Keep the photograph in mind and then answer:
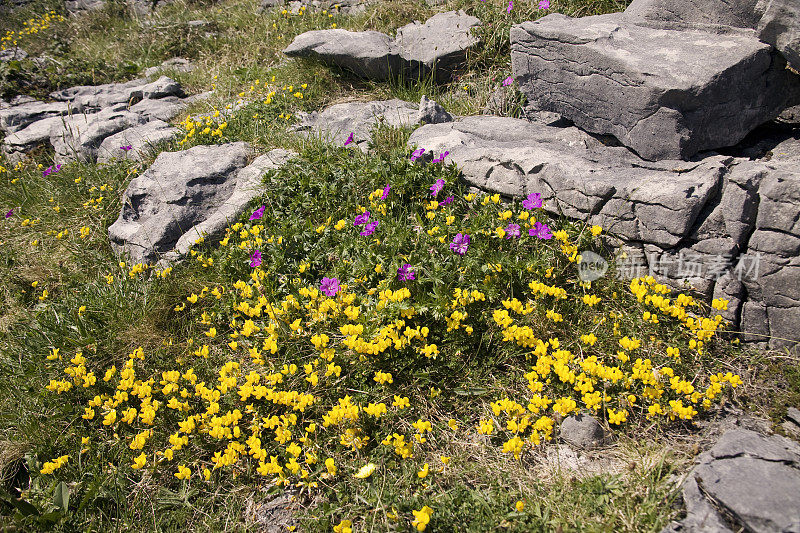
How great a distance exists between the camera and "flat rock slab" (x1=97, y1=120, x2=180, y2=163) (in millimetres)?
6216

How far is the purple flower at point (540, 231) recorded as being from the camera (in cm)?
392

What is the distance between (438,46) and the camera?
253 inches

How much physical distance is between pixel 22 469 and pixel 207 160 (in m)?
3.21

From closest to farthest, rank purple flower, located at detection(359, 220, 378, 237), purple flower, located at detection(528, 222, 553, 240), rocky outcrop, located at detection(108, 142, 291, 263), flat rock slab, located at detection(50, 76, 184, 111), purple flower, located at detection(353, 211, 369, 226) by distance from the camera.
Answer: purple flower, located at detection(528, 222, 553, 240) < purple flower, located at detection(359, 220, 378, 237) < purple flower, located at detection(353, 211, 369, 226) < rocky outcrop, located at detection(108, 142, 291, 263) < flat rock slab, located at detection(50, 76, 184, 111)

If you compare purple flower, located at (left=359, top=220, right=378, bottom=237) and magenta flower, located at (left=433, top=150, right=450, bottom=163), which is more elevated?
magenta flower, located at (left=433, top=150, right=450, bottom=163)

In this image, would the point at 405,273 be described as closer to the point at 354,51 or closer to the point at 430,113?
the point at 430,113

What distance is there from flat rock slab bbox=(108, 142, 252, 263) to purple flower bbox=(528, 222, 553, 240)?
300 centimetres

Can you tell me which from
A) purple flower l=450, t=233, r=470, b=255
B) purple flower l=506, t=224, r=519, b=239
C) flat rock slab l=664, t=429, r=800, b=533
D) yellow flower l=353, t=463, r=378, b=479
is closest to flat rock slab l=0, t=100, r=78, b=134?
purple flower l=450, t=233, r=470, b=255

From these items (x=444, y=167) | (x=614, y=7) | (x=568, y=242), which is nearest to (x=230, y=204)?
(x=444, y=167)

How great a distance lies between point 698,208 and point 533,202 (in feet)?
3.70

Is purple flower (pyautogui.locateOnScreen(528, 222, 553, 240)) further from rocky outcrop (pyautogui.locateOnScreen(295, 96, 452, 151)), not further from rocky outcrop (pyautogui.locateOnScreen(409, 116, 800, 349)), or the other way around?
rocky outcrop (pyautogui.locateOnScreen(295, 96, 452, 151))

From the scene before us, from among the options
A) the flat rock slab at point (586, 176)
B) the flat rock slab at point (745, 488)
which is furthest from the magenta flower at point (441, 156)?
the flat rock slab at point (745, 488)

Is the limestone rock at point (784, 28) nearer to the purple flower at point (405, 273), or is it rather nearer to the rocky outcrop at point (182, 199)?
the purple flower at point (405, 273)

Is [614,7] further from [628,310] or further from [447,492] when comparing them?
[447,492]
